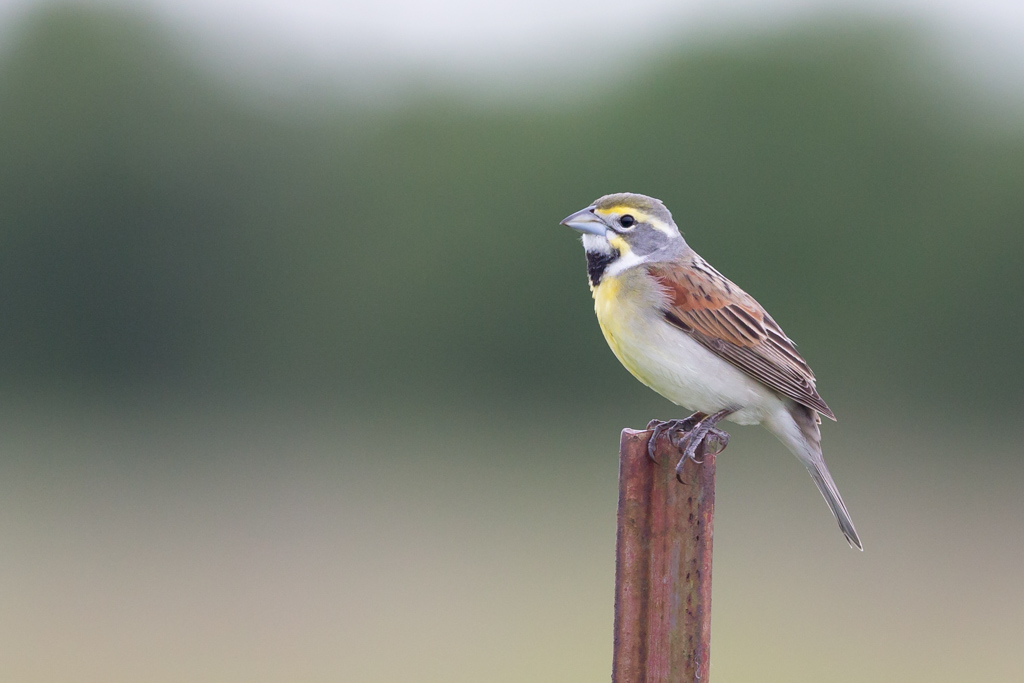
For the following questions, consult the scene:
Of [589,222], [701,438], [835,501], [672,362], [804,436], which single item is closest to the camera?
[701,438]

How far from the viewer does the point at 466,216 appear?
26797 millimetres

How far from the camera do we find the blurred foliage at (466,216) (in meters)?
25.8

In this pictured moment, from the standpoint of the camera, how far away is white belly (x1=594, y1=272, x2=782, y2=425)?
6.38 metres

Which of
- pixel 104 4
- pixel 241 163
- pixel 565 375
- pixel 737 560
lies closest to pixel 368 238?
pixel 241 163

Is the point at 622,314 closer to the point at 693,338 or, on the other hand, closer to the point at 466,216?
the point at 693,338

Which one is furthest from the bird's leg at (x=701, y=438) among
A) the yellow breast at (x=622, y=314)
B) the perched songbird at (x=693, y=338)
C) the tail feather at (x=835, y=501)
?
the tail feather at (x=835, y=501)

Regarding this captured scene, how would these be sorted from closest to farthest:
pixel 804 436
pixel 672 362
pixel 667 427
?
pixel 667 427 < pixel 672 362 < pixel 804 436

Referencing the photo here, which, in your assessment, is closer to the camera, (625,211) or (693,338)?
(693,338)

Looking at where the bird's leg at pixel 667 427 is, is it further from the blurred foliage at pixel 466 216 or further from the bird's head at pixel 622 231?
the blurred foliage at pixel 466 216

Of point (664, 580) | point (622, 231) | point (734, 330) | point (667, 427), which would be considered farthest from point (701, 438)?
point (622, 231)

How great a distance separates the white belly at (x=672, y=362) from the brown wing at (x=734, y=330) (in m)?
0.07

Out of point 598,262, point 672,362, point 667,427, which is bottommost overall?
point 667,427

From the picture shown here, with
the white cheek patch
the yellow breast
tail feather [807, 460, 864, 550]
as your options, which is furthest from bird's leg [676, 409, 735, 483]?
the white cheek patch

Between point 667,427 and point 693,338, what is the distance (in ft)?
4.19
